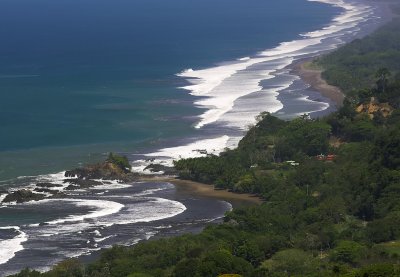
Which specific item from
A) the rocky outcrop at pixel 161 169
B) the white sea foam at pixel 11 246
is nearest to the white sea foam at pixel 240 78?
the rocky outcrop at pixel 161 169

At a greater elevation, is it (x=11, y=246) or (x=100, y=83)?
(x=100, y=83)

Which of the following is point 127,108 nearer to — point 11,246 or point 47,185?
point 47,185

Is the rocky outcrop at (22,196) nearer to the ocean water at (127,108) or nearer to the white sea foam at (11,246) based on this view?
the ocean water at (127,108)

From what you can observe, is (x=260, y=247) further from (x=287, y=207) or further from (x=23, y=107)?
(x=23, y=107)

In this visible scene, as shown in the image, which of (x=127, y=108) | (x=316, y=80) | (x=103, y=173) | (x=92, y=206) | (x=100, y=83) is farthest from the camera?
(x=100, y=83)

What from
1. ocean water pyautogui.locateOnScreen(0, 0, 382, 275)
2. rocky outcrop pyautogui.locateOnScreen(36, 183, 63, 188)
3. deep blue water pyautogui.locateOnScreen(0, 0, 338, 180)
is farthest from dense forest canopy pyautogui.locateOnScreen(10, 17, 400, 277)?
deep blue water pyautogui.locateOnScreen(0, 0, 338, 180)

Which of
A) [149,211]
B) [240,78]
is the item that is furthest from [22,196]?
[240,78]

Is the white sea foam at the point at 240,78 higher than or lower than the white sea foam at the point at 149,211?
higher

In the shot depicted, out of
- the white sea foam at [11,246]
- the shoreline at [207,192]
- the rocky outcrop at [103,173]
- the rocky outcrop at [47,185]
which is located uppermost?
the rocky outcrop at [103,173]

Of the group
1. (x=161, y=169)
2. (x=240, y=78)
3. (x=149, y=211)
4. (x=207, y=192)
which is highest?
(x=240, y=78)
